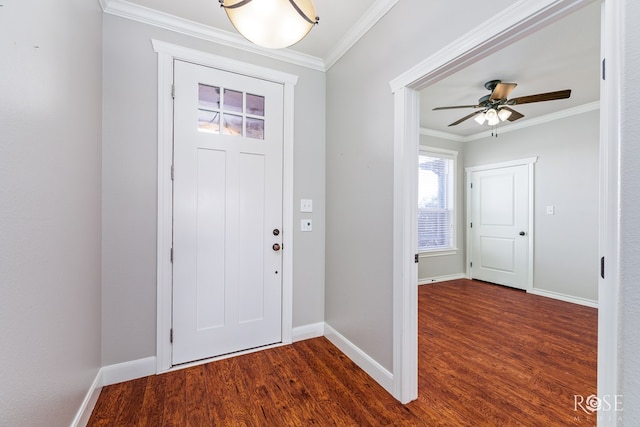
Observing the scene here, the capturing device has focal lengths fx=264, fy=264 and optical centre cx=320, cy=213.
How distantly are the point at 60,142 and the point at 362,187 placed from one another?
70.7 inches

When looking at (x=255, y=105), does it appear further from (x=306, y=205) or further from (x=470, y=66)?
(x=470, y=66)

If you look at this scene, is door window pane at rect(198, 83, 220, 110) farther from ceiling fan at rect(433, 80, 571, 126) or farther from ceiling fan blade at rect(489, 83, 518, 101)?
ceiling fan blade at rect(489, 83, 518, 101)

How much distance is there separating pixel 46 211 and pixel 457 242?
5.46 m

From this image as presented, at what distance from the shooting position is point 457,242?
5.02 metres

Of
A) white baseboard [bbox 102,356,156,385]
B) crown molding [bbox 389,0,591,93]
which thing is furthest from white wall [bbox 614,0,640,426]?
white baseboard [bbox 102,356,156,385]

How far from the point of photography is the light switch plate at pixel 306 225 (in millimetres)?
2551

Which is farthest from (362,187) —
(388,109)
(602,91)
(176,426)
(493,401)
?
(176,426)

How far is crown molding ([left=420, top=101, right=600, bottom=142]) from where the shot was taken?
360 centimetres

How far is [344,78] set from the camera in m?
2.38

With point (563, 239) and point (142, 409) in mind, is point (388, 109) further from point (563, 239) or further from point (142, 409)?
point (563, 239)

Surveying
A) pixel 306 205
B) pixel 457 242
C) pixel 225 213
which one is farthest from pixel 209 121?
pixel 457 242

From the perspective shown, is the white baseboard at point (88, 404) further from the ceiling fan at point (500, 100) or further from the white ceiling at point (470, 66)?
the ceiling fan at point (500, 100)

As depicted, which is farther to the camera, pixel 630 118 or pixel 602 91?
pixel 602 91

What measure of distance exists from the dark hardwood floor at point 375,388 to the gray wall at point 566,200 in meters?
1.27
